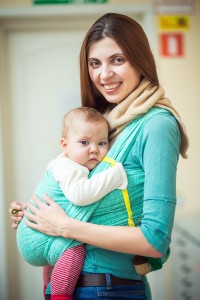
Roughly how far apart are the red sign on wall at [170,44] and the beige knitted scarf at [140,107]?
1.50m

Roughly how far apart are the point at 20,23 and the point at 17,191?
120 cm

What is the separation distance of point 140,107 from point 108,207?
31 centimetres

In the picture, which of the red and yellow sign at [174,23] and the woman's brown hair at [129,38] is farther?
the red and yellow sign at [174,23]

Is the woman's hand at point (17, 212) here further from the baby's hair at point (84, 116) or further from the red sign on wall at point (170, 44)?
the red sign on wall at point (170, 44)

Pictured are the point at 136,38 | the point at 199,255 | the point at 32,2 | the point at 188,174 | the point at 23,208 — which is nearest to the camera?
the point at 136,38

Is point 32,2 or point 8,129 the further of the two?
point 8,129

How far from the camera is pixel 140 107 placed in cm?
112

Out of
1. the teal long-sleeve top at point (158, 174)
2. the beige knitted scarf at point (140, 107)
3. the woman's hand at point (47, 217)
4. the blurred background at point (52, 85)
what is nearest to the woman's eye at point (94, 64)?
the beige knitted scarf at point (140, 107)

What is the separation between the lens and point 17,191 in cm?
276

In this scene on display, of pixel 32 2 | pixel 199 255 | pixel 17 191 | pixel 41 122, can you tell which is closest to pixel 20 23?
pixel 32 2

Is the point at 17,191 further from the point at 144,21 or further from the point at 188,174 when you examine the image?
the point at 144,21

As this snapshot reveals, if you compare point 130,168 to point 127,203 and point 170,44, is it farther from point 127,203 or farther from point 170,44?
point 170,44

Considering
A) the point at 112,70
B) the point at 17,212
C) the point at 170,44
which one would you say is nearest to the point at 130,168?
the point at 112,70

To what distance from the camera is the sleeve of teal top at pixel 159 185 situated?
0.99m
